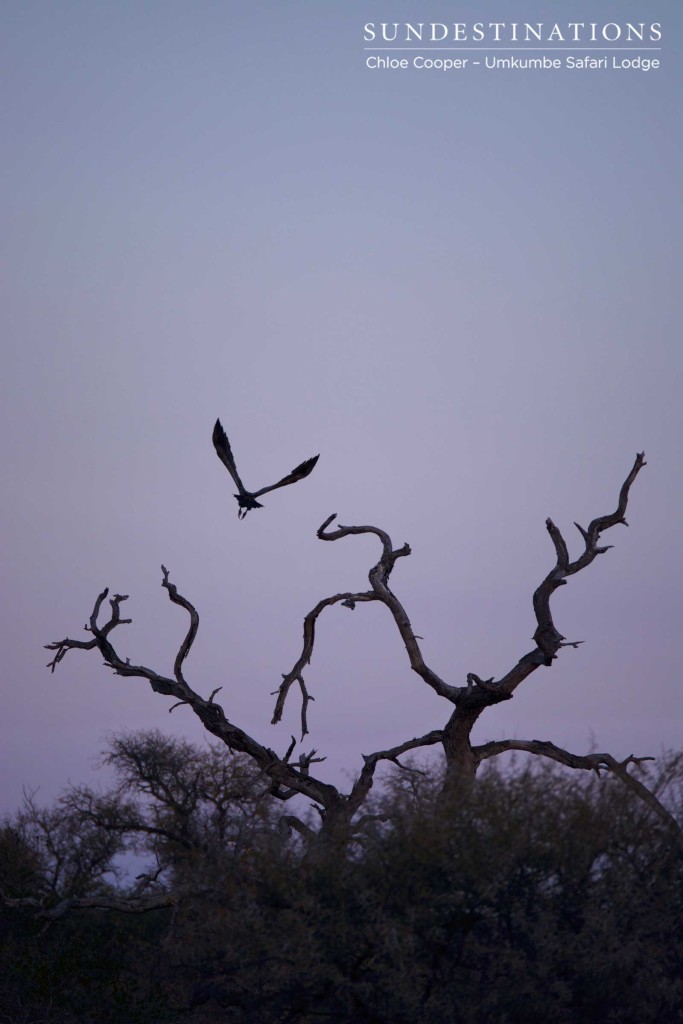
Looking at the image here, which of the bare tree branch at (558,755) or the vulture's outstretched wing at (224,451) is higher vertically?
the vulture's outstretched wing at (224,451)

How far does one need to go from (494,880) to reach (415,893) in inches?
28.1

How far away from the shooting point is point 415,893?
33.4 ft

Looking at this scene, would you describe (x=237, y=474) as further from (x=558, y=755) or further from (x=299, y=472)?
(x=558, y=755)

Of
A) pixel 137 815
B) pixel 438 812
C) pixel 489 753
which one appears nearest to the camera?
pixel 438 812

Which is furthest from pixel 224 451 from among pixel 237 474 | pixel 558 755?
pixel 558 755

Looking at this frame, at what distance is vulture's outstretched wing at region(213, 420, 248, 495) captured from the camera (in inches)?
617

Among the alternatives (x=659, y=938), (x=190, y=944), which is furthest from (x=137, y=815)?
(x=659, y=938)

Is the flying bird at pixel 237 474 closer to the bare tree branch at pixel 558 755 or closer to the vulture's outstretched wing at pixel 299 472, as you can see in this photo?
the vulture's outstretched wing at pixel 299 472

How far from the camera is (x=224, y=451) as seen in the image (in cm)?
1573

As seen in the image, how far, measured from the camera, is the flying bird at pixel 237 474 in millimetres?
15648

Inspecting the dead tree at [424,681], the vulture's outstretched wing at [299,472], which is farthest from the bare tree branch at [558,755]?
the vulture's outstretched wing at [299,472]

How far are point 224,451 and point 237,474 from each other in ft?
1.19

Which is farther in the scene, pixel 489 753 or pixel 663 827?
pixel 489 753

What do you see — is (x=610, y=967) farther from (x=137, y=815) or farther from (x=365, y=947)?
(x=137, y=815)
